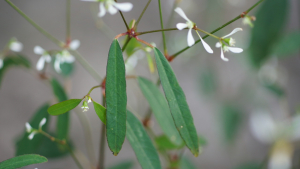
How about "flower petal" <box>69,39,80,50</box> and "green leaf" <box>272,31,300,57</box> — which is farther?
"green leaf" <box>272,31,300,57</box>

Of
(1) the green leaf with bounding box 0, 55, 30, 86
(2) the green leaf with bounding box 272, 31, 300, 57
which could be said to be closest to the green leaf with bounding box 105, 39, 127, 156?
(1) the green leaf with bounding box 0, 55, 30, 86

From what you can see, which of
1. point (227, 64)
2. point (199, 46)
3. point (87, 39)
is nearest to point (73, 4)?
point (87, 39)

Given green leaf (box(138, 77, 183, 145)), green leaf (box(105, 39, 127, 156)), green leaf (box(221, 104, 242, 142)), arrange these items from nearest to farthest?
green leaf (box(105, 39, 127, 156))
green leaf (box(138, 77, 183, 145))
green leaf (box(221, 104, 242, 142))

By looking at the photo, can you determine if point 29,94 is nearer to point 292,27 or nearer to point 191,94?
point 191,94

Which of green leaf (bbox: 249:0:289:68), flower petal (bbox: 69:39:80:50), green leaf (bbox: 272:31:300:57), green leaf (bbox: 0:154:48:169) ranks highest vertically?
flower petal (bbox: 69:39:80:50)

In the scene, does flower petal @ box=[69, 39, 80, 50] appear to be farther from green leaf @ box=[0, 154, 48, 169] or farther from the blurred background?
the blurred background

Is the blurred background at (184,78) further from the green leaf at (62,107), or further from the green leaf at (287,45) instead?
the green leaf at (62,107)

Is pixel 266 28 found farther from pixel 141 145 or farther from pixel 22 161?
pixel 22 161
